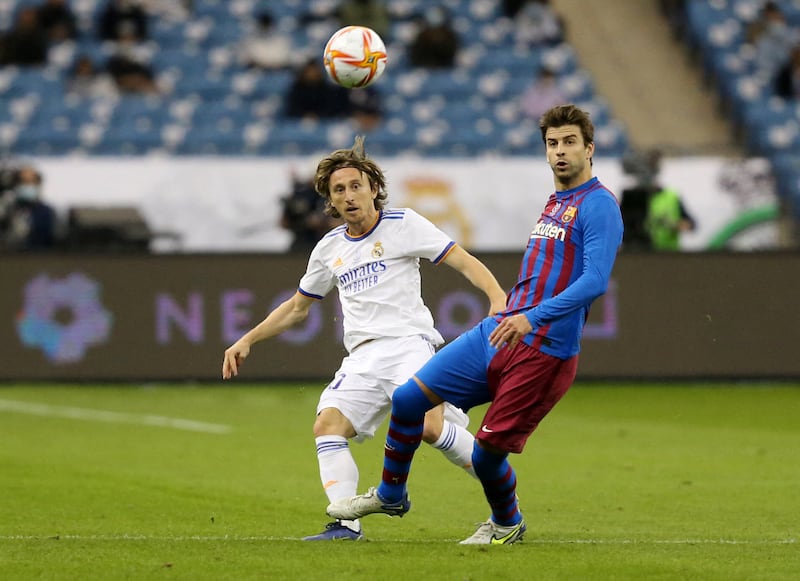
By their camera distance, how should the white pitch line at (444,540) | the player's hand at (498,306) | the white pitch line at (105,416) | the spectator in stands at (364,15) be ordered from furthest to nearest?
the spectator in stands at (364,15), the white pitch line at (105,416), the white pitch line at (444,540), the player's hand at (498,306)

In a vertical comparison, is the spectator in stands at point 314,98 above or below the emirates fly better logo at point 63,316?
above

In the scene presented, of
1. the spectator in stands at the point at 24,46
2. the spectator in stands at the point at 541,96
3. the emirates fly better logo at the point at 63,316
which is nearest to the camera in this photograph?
the emirates fly better logo at the point at 63,316

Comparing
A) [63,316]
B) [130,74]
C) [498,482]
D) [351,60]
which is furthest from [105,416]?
[130,74]

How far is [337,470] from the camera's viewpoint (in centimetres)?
734

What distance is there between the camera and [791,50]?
924 inches

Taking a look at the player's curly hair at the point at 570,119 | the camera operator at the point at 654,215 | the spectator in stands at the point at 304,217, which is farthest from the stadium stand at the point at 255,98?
the player's curly hair at the point at 570,119

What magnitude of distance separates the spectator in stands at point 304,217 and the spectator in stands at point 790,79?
8209 mm

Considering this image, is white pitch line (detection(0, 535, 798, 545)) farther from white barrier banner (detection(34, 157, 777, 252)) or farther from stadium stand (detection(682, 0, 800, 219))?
stadium stand (detection(682, 0, 800, 219))

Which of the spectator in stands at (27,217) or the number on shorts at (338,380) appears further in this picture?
the spectator in stands at (27,217)

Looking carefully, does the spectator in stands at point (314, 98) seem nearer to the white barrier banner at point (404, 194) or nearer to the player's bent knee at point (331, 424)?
the white barrier banner at point (404, 194)

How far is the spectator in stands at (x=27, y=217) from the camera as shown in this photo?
1781 cm

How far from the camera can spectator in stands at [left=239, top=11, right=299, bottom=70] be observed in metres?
22.8

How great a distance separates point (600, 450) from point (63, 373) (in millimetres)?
7215

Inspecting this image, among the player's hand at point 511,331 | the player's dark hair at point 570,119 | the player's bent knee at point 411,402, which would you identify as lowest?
the player's bent knee at point 411,402
